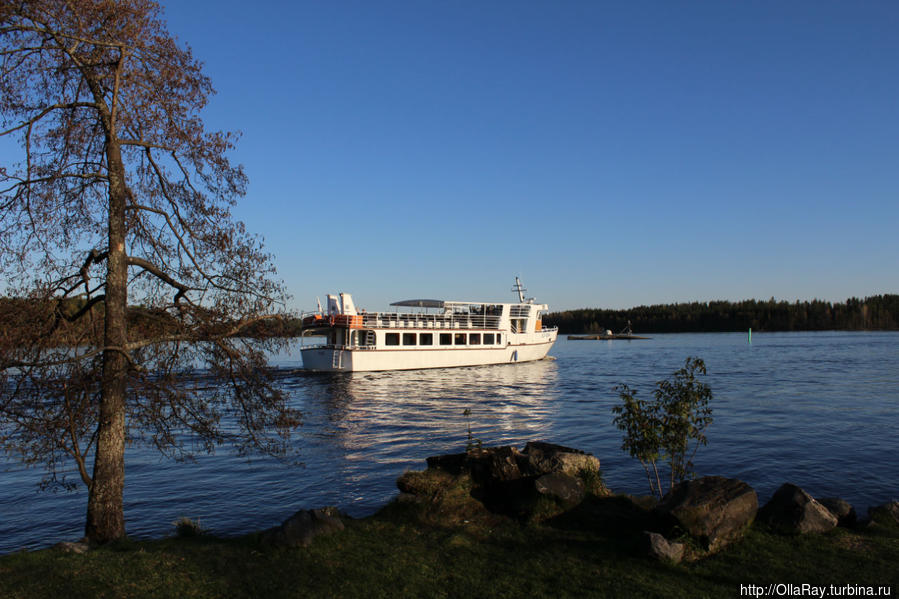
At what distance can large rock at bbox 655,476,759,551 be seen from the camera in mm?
8148

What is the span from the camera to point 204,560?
26.9 ft

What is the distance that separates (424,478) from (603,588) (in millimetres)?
4443

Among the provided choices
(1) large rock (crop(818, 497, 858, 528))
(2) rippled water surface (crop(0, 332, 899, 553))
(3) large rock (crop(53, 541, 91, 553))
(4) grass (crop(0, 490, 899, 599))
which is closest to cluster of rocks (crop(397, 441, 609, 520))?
(4) grass (crop(0, 490, 899, 599))

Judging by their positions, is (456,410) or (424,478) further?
(456,410)

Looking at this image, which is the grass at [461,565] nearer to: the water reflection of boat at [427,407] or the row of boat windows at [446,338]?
the water reflection of boat at [427,407]

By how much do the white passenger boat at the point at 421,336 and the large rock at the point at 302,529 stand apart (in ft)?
124

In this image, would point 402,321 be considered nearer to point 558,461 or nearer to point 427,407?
point 427,407

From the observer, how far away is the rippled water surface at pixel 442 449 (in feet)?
47.3

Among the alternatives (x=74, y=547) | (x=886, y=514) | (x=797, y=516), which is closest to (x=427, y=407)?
(x=74, y=547)

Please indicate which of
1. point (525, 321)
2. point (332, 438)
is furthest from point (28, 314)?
point (525, 321)

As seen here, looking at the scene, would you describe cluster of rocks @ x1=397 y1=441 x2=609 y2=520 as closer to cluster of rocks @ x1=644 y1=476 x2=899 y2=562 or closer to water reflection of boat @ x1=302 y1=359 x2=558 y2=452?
cluster of rocks @ x1=644 y1=476 x2=899 y2=562

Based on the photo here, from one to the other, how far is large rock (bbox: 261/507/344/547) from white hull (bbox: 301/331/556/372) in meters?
42.2

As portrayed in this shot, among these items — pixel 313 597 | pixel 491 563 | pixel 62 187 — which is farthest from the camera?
pixel 62 187

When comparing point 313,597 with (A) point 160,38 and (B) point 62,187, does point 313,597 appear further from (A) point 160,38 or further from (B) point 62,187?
(A) point 160,38
